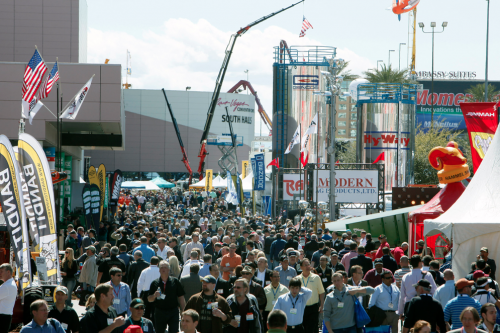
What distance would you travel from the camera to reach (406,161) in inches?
1294

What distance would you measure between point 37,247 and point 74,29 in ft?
125

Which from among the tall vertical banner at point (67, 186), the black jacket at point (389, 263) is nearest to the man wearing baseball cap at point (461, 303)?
the black jacket at point (389, 263)

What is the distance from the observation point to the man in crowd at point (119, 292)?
8988mm

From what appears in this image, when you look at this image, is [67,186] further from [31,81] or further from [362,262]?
[362,262]

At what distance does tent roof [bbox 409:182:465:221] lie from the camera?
1712cm

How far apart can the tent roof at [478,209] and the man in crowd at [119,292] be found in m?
7.19

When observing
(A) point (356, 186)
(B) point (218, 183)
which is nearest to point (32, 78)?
(A) point (356, 186)

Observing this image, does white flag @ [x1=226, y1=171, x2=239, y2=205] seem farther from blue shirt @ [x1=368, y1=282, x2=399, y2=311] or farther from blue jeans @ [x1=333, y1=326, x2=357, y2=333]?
blue jeans @ [x1=333, y1=326, x2=357, y2=333]

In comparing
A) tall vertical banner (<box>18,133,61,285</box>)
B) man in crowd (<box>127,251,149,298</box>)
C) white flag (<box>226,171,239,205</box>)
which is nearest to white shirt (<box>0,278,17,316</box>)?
tall vertical banner (<box>18,133,61,285</box>)

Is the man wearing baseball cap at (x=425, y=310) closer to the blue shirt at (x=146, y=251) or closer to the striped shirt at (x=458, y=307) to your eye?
the striped shirt at (x=458, y=307)

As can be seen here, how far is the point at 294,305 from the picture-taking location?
8547 mm

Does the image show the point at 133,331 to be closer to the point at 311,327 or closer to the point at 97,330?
the point at 97,330

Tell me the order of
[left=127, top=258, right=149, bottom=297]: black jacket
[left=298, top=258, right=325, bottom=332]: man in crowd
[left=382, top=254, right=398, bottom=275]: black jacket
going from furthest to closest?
[left=382, top=254, right=398, bottom=275]: black jacket < [left=127, top=258, right=149, bottom=297]: black jacket < [left=298, top=258, right=325, bottom=332]: man in crowd

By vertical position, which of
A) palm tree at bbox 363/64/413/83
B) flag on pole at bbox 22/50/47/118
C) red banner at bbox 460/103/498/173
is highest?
palm tree at bbox 363/64/413/83
